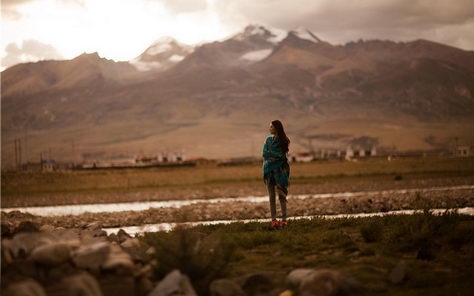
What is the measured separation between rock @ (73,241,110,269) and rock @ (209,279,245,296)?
5.77ft

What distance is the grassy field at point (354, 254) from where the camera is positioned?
37.3 feet

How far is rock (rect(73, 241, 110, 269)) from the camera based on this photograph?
10.8 meters

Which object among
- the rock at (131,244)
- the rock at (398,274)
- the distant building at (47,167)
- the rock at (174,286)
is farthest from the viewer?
the distant building at (47,167)

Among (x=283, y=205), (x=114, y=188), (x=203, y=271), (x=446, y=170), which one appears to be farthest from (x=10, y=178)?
(x=203, y=271)

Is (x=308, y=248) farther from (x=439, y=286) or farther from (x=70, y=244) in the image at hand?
(x=70, y=244)

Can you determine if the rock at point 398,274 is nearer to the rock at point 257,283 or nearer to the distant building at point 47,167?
the rock at point 257,283

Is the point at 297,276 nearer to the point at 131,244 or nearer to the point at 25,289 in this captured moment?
the point at 25,289

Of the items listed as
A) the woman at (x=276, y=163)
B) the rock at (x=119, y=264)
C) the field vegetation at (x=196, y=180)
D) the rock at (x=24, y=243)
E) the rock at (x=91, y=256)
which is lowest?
the field vegetation at (x=196, y=180)

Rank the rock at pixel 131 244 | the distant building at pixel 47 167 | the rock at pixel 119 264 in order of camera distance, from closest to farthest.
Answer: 1. the rock at pixel 119 264
2. the rock at pixel 131 244
3. the distant building at pixel 47 167

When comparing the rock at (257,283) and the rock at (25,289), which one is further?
the rock at (257,283)

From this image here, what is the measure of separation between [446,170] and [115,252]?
Result: 76219 mm

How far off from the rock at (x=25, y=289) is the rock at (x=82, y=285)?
0.38 metres

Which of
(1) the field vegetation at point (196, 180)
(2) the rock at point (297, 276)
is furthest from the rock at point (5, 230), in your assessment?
(1) the field vegetation at point (196, 180)

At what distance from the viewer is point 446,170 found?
82.8 meters
